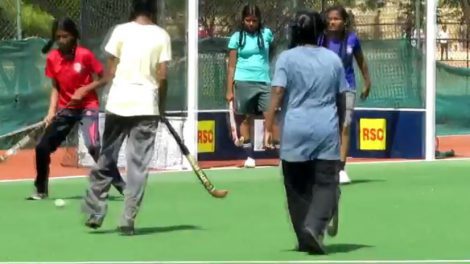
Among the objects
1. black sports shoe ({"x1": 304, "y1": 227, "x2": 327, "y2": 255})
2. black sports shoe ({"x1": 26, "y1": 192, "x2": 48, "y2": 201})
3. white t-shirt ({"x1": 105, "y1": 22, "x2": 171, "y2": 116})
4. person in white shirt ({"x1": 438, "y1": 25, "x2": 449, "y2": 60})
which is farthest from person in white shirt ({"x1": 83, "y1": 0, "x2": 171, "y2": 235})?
person in white shirt ({"x1": 438, "y1": 25, "x2": 449, "y2": 60})

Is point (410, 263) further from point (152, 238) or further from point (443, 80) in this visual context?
point (443, 80)

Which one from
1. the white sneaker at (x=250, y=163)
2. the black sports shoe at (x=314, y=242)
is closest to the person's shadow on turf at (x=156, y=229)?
the black sports shoe at (x=314, y=242)

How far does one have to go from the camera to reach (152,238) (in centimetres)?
1041

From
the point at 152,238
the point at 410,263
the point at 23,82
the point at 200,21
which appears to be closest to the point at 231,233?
the point at 152,238

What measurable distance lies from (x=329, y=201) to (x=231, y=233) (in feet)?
5.04

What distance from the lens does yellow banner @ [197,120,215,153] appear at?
55.8 ft

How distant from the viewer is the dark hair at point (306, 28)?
373 inches

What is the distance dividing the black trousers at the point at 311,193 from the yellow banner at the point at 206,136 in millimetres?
7502

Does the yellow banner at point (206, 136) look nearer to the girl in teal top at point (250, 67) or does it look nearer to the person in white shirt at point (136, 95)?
the girl in teal top at point (250, 67)

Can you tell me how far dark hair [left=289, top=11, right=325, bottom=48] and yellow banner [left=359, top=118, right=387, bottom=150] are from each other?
829cm

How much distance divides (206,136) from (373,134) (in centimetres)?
219

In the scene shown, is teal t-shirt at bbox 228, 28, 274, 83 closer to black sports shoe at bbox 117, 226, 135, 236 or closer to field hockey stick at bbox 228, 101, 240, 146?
field hockey stick at bbox 228, 101, 240, 146

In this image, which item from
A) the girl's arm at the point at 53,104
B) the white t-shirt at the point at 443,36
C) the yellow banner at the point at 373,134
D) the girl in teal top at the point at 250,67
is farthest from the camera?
the white t-shirt at the point at 443,36

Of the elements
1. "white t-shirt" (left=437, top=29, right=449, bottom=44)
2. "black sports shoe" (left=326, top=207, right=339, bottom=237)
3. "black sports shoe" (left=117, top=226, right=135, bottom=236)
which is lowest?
"black sports shoe" (left=117, top=226, right=135, bottom=236)
